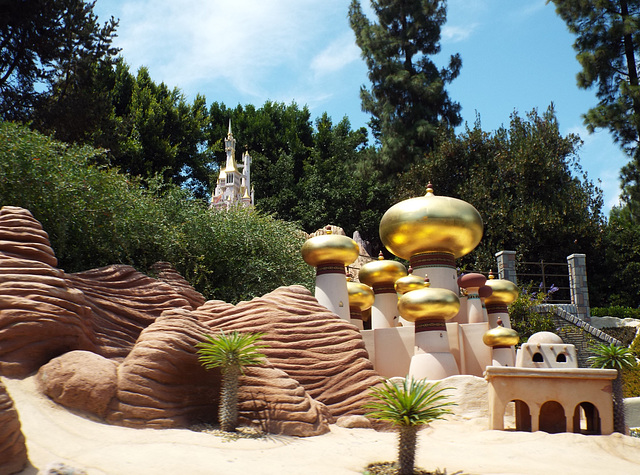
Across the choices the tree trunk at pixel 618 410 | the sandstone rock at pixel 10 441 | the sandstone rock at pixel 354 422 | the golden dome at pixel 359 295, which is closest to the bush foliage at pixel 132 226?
the golden dome at pixel 359 295

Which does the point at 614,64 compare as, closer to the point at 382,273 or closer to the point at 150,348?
the point at 382,273

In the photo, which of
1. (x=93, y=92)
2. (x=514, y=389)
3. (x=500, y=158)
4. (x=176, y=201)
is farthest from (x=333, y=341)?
(x=500, y=158)

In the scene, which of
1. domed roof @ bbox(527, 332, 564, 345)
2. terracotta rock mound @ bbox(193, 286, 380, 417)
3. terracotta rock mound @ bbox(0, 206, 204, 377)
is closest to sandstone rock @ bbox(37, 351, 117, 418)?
terracotta rock mound @ bbox(0, 206, 204, 377)

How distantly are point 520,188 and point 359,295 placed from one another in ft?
58.0

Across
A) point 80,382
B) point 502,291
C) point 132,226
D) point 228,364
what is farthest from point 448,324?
point 80,382

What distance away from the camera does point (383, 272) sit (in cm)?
1550

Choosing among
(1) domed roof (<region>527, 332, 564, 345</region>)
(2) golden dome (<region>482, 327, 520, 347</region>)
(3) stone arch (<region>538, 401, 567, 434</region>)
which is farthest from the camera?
(2) golden dome (<region>482, 327, 520, 347</region>)

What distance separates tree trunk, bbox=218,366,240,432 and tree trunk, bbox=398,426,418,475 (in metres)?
2.46

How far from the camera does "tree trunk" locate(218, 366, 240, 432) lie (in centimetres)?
904

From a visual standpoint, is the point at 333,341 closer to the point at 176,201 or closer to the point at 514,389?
the point at 514,389

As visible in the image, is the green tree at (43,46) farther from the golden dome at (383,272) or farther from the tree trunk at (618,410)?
the tree trunk at (618,410)

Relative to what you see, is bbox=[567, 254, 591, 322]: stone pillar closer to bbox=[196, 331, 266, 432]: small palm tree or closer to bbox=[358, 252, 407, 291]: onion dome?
bbox=[358, 252, 407, 291]: onion dome

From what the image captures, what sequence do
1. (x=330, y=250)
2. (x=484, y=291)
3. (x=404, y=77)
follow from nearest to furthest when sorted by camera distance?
1. (x=330, y=250)
2. (x=484, y=291)
3. (x=404, y=77)

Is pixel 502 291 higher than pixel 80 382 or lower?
higher
